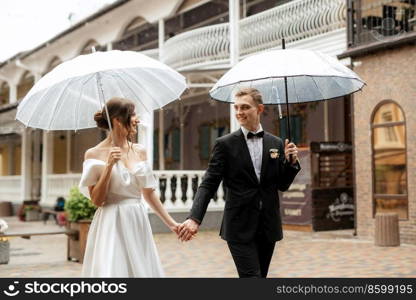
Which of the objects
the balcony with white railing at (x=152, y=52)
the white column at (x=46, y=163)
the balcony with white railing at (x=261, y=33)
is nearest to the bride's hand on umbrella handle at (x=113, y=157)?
the balcony with white railing at (x=261, y=33)

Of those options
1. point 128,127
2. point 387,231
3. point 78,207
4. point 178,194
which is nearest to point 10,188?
point 178,194

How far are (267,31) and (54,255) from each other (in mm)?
7904

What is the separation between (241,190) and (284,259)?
6534 millimetres

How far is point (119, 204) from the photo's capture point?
455 cm

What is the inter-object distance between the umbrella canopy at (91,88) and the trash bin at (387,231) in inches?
310

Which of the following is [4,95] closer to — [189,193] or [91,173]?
[189,193]

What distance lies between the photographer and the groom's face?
4.57 meters

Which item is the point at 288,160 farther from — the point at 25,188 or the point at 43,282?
the point at 25,188

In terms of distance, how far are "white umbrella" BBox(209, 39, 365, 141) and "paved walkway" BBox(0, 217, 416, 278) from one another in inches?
147

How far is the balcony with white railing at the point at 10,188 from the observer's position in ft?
94.4

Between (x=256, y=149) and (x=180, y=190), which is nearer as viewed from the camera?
(x=256, y=149)

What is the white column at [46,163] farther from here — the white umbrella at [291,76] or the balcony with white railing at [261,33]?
the white umbrella at [291,76]

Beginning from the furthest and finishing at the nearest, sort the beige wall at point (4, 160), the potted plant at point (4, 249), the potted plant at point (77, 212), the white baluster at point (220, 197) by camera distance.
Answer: the beige wall at point (4, 160) → the white baluster at point (220, 197) → the potted plant at point (77, 212) → the potted plant at point (4, 249)

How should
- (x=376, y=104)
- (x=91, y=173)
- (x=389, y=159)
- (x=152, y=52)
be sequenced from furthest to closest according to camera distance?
(x=152, y=52) < (x=376, y=104) < (x=389, y=159) < (x=91, y=173)
